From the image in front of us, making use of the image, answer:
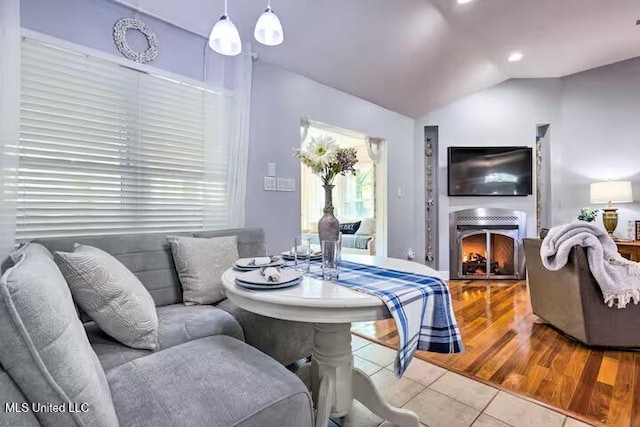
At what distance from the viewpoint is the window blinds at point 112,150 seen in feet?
5.49

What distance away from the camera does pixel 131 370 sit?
1.01 m

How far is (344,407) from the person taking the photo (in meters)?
1.28

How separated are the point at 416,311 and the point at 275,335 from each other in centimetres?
99

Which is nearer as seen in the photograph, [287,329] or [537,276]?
[287,329]

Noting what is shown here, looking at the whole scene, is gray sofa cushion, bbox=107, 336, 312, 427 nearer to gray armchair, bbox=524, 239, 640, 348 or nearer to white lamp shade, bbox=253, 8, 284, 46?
white lamp shade, bbox=253, 8, 284, 46

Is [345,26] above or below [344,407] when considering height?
above

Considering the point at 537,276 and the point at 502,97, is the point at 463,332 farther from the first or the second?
the point at 502,97

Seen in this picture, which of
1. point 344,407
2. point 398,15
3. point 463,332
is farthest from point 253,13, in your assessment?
point 463,332

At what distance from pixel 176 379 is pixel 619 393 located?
219 centimetres

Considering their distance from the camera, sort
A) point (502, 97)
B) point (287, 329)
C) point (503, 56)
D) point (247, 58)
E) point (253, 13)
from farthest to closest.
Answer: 1. point (502, 97)
2. point (503, 56)
3. point (247, 58)
4. point (253, 13)
5. point (287, 329)

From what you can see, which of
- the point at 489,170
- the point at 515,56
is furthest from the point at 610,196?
the point at 515,56

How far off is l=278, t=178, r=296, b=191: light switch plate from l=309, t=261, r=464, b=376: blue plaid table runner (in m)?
1.65

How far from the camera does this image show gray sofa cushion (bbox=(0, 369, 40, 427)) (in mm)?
569

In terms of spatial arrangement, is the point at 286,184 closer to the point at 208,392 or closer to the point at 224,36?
the point at 224,36
